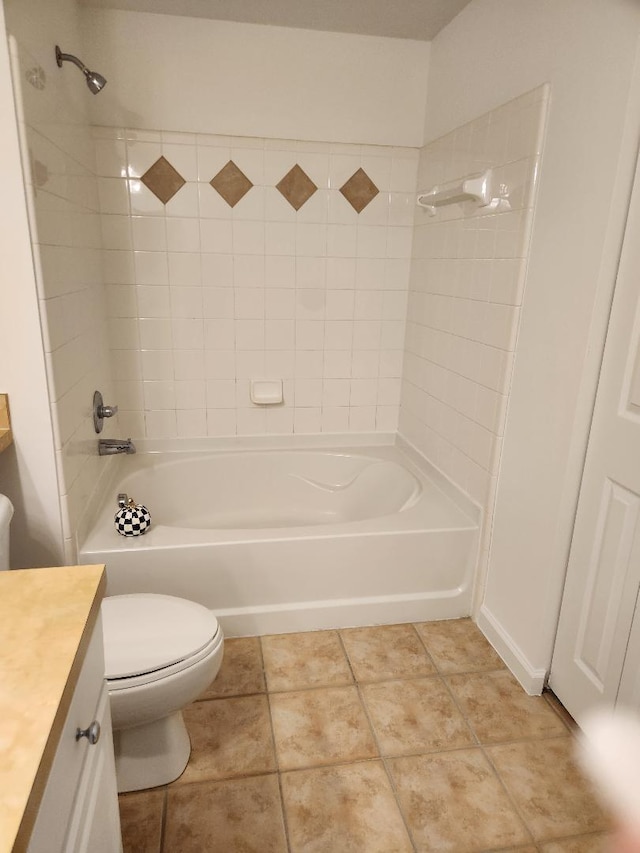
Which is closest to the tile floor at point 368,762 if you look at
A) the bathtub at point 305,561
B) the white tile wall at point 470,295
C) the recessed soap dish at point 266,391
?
the bathtub at point 305,561

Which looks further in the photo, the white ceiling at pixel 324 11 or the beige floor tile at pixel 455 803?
the white ceiling at pixel 324 11

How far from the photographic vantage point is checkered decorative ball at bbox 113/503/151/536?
6.41 feet

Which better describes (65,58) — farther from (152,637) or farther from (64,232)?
(152,637)

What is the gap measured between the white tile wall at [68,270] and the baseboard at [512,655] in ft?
4.90

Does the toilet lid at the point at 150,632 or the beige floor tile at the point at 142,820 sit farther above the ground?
→ the toilet lid at the point at 150,632

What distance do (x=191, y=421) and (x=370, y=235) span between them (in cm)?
123

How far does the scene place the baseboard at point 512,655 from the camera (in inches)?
71.2

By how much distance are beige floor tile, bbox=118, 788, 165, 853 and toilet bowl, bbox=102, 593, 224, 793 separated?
27 millimetres

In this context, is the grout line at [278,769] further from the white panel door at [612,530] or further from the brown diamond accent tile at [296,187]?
the brown diamond accent tile at [296,187]

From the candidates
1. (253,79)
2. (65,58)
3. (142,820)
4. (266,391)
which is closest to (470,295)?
(266,391)

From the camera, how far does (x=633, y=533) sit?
145 cm

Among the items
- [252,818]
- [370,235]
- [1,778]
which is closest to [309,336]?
[370,235]

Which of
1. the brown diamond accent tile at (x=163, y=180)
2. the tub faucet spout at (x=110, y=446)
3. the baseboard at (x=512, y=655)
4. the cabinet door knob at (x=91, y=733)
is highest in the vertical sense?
the brown diamond accent tile at (x=163, y=180)

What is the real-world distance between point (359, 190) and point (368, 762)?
2255 mm
